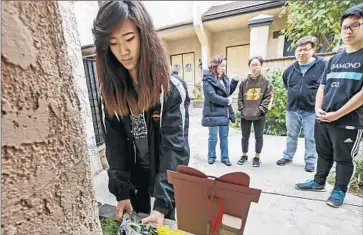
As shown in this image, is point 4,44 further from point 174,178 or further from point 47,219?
point 174,178

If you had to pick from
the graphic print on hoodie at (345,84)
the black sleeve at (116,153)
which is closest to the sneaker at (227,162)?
the graphic print on hoodie at (345,84)

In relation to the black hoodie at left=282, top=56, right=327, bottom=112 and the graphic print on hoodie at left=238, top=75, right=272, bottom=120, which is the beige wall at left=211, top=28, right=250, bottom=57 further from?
the black hoodie at left=282, top=56, right=327, bottom=112

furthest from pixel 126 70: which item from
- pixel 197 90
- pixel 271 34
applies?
pixel 271 34

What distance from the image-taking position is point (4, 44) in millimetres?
280

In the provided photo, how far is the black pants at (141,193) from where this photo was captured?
110 centimetres

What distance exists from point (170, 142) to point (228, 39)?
6.76m

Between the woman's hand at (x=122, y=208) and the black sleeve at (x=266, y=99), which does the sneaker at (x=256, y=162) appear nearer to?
the black sleeve at (x=266, y=99)

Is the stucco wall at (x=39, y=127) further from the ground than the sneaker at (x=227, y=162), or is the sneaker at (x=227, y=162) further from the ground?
the stucco wall at (x=39, y=127)

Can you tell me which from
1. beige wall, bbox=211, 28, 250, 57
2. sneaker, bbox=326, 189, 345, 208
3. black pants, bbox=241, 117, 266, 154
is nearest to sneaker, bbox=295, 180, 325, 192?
sneaker, bbox=326, 189, 345, 208

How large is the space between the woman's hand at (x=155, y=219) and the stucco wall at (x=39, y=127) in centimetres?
42

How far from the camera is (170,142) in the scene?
867 millimetres

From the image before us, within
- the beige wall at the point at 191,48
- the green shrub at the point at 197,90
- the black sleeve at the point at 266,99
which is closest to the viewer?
the black sleeve at the point at 266,99

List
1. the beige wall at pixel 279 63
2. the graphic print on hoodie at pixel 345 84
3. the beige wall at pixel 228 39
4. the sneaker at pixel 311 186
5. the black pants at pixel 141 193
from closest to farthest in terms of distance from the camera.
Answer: the black pants at pixel 141 193 → the graphic print on hoodie at pixel 345 84 → the sneaker at pixel 311 186 → the beige wall at pixel 279 63 → the beige wall at pixel 228 39

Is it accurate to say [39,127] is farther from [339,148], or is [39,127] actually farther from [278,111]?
[278,111]
